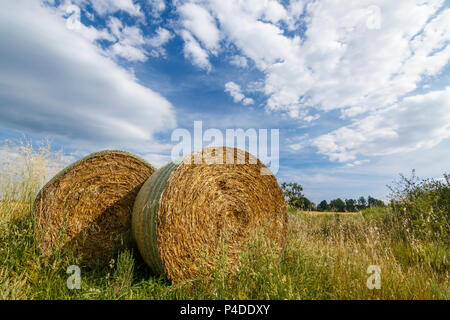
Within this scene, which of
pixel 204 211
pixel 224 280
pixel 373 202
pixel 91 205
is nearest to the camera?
pixel 224 280

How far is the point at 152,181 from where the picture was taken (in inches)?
158

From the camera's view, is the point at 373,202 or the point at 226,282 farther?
the point at 373,202

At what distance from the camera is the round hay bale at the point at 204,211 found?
3.47 m

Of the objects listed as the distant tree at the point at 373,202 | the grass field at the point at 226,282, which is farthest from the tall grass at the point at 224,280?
the distant tree at the point at 373,202

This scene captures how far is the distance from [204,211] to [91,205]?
2.04m

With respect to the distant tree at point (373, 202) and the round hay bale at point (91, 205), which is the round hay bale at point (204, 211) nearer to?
the round hay bale at point (91, 205)

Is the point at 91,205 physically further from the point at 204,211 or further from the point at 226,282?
the point at 226,282

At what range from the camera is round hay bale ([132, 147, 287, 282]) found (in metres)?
3.47

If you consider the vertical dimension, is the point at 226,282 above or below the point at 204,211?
below

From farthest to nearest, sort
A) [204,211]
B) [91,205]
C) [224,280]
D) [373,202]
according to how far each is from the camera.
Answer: [373,202], [91,205], [204,211], [224,280]

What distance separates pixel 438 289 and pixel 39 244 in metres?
5.23

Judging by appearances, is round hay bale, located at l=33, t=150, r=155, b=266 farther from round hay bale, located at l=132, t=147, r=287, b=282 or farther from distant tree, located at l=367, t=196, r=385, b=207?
distant tree, located at l=367, t=196, r=385, b=207

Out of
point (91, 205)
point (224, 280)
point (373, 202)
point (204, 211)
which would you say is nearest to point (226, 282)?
point (224, 280)

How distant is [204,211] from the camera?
12.6ft
